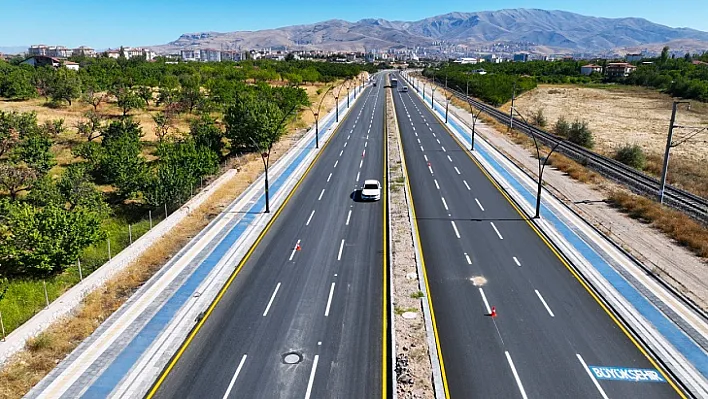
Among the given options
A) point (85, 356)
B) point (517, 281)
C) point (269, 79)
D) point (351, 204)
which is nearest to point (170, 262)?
point (85, 356)

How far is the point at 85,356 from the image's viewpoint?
737 inches

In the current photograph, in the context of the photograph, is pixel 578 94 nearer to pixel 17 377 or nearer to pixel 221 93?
pixel 221 93

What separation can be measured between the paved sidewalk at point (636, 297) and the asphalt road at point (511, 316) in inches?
39.8

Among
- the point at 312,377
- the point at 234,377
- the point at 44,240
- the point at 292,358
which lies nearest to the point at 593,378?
the point at 312,377

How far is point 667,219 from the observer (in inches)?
1356

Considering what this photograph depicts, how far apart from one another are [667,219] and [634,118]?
2845 inches

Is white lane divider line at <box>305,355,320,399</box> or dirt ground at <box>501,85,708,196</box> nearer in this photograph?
white lane divider line at <box>305,355,320,399</box>

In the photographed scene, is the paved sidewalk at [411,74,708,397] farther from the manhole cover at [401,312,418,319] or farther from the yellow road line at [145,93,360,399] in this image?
the yellow road line at [145,93,360,399]

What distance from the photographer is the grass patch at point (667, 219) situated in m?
30.5

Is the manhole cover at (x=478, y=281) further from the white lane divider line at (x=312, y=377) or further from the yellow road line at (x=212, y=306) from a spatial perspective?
the yellow road line at (x=212, y=306)

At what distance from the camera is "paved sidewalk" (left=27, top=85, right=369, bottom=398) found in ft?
56.5

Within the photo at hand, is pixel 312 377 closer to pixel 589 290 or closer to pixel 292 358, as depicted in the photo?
pixel 292 358

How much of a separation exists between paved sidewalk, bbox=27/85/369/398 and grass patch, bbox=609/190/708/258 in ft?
93.2

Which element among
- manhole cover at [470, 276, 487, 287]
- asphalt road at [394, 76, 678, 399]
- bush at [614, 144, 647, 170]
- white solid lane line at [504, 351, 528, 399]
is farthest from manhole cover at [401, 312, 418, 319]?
bush at [614, 144, 647, 170]
